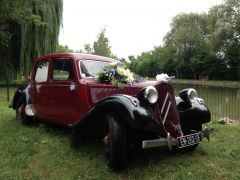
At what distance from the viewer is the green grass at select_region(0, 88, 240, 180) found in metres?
4.37

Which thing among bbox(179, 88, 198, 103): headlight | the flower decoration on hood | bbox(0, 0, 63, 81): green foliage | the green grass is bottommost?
the green grass

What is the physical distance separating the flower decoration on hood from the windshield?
1.51 ft

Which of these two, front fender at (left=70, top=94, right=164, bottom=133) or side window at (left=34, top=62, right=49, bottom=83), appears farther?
side window at (left=34, top=62, right=49, bottom=83)

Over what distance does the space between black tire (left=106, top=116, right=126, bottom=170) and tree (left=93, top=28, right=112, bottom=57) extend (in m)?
23.1

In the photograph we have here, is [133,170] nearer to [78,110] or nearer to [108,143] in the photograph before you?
[108,143]

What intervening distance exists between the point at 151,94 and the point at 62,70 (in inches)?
96.4

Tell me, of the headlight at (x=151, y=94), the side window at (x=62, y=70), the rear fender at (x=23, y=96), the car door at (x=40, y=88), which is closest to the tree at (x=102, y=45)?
the rear fender at (x=23, y=96)

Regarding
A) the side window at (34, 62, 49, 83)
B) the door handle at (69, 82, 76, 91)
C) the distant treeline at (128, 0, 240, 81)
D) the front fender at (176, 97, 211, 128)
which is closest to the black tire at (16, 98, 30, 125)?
the side window at (34, 62, 49, 83)

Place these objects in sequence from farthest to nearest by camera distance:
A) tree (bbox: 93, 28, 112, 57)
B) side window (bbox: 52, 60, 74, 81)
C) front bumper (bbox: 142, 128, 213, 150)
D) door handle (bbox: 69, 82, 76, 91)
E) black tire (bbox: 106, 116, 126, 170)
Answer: tree (bbox: 93, 28, 112, 57), side window (bbox: 52, 60, 74, 81), door handle (bbox: 69, 82, 76, 91), black tire (bbox: 106, 116, 126, 170), front bumper (bbox: 142, 128, 213, 150)

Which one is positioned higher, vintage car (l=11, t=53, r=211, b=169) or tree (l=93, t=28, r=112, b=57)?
tree (l=93, t=28, r=112, b=57)

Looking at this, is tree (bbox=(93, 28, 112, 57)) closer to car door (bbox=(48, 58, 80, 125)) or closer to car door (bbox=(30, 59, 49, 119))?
car door (bbox=(30, 59, 49, 119))

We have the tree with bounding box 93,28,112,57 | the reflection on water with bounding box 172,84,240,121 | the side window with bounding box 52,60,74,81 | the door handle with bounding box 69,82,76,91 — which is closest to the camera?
the door handle with bounding box 69,82,76,91

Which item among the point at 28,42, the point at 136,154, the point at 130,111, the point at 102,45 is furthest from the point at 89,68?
the point at 102,45

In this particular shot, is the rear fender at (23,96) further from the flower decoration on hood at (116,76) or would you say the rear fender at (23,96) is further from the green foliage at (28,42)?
the green foliage at (28,42)
